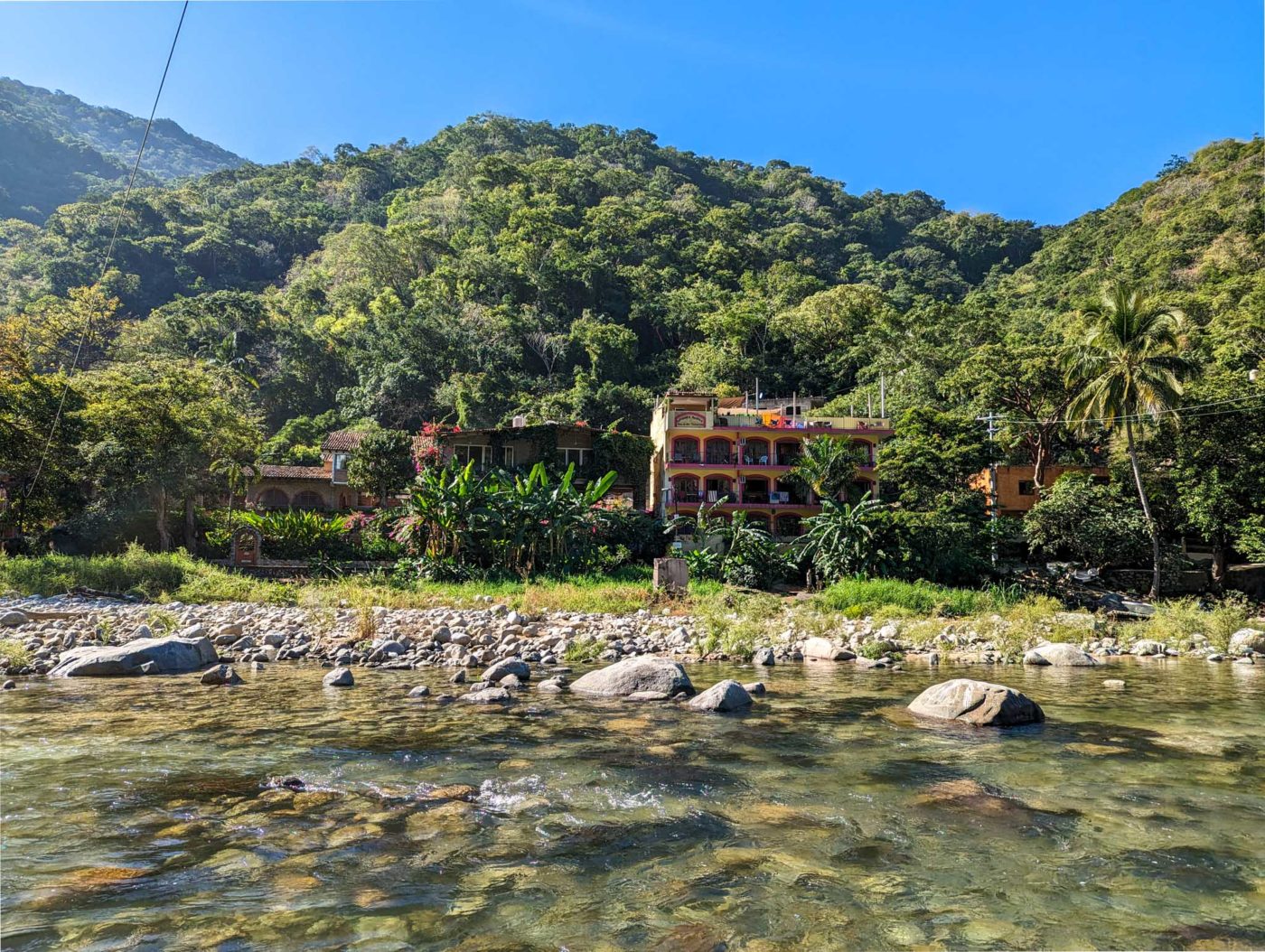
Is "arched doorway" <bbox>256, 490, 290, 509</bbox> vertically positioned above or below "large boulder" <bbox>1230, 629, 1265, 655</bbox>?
above

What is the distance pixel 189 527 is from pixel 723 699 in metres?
27.6

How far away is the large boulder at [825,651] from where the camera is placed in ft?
54.6

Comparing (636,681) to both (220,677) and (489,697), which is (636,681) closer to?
(489,697)

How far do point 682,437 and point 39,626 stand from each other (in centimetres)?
2816

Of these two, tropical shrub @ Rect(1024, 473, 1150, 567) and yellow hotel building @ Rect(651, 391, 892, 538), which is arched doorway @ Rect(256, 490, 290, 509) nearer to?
yellow hotel building @ Rect(651, 391, 892, 538)

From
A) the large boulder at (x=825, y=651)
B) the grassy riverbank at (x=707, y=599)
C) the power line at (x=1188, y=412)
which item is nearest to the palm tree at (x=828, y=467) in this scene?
the grassy riverbank at (x=707, y=599)

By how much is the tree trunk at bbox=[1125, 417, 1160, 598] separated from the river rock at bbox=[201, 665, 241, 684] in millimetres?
27739

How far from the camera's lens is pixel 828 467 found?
33125 millimetres

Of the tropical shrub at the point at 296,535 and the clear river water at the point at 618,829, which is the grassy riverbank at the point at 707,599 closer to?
the tropical shrub at the point at 296,535

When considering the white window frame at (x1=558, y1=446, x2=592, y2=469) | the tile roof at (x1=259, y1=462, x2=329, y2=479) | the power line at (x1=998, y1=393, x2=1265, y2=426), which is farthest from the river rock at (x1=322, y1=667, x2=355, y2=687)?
the tile roof at (x1=259, y1=462, x2=329, y2=479)

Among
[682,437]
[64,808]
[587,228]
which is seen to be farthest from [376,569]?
[587,228]

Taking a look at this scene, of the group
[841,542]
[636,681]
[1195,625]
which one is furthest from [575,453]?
[636,681]

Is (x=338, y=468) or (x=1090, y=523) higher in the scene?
(x=338, y=468)

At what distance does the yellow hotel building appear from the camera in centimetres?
3812
